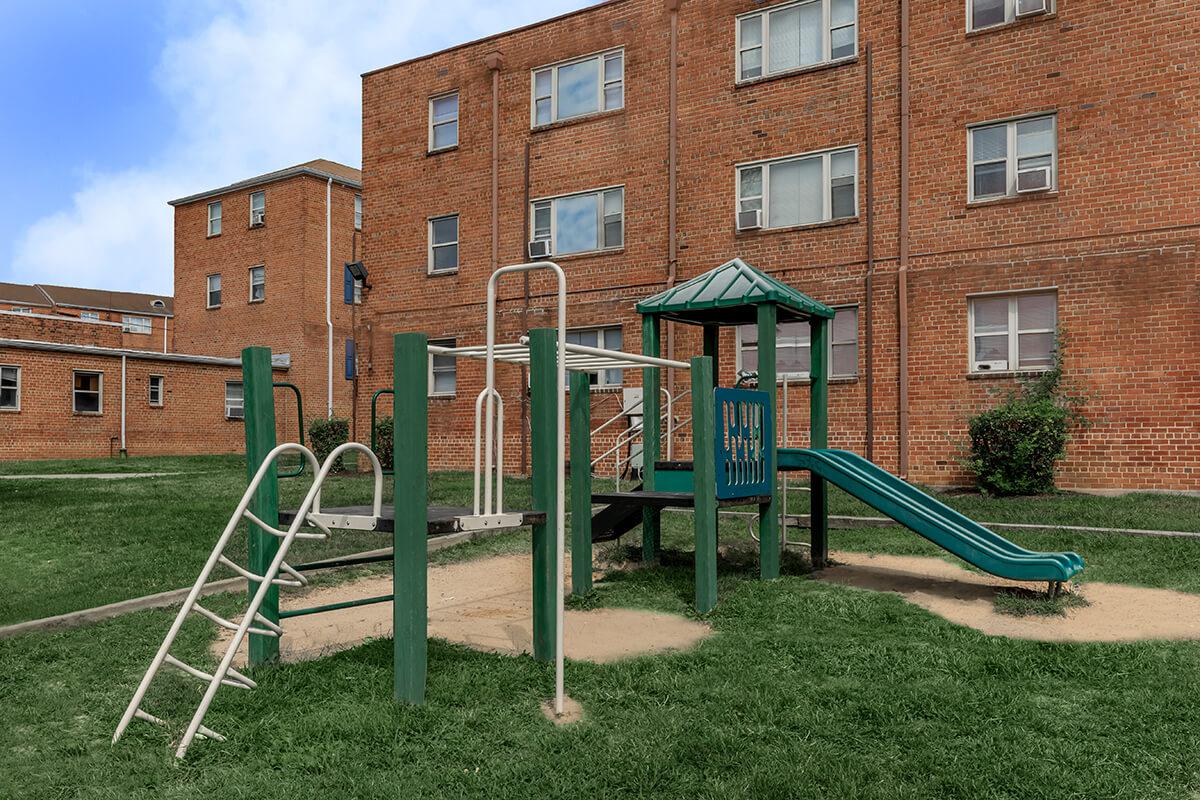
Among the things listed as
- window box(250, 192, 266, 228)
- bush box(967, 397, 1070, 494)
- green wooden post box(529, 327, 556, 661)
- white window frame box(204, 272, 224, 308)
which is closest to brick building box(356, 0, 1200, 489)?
bush box(967, 397, 1070, 494)

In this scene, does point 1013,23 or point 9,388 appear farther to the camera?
point 9,388

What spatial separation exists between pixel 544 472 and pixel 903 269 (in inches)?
459

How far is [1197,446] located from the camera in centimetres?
1356

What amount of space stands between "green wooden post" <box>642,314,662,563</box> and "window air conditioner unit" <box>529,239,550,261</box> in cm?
1061

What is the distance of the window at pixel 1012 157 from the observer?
14695mm

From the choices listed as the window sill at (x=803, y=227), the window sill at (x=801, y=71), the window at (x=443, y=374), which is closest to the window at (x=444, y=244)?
the window at (x=443, y=374)

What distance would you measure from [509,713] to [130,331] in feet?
161

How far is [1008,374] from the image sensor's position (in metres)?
14.8

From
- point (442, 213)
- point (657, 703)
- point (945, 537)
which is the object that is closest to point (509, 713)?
point (657, 703)

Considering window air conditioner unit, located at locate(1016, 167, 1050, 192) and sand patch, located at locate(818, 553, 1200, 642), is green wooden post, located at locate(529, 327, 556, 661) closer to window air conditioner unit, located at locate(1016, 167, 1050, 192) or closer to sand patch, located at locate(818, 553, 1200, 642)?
sand patch, located at locate(818, 553, 1200, 642)

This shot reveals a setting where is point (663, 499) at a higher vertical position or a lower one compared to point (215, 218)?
lower

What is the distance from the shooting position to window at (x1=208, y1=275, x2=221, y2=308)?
3516 cm

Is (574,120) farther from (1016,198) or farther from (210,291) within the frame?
(210,291)

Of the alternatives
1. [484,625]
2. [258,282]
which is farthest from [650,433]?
[258,282]
